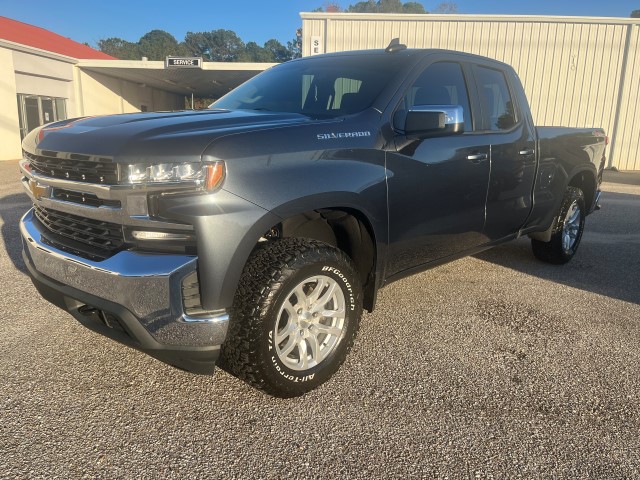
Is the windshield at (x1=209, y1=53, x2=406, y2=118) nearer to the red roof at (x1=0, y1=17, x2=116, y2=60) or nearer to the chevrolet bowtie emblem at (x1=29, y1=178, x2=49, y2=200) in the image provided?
the chevrolet bowtie emblem at (x1=29, y1=178, x2=49, y2=200)

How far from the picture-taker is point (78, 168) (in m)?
2.44

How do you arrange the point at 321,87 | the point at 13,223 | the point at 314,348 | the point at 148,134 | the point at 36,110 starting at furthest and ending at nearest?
the point at 36,110 → the point at 13,223 → the point at 321,87 → the point at 314,348 → the point at 148,134

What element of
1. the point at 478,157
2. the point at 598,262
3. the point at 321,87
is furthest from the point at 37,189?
the point at 598,262

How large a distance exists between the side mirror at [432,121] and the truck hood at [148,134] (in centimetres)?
65

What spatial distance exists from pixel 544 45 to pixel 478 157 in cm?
1535

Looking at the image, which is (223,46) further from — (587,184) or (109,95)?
→ (587,184)

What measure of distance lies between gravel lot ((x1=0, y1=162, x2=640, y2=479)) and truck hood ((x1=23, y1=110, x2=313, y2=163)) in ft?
4.23

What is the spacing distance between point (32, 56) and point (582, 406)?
891 inches

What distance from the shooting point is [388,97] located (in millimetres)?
3146

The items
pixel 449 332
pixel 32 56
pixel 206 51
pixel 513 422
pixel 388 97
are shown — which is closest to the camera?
pixel 513 422

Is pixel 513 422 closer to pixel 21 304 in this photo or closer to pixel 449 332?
pixel 449 332

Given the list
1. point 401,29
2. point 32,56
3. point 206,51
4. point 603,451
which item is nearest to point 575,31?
point 401,29

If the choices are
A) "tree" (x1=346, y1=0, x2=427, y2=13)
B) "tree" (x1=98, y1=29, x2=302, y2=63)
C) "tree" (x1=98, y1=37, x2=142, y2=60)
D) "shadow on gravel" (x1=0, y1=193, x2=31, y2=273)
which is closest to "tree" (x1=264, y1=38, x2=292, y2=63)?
"tree" (x1=98, y1=29, x2=302, y2=63)

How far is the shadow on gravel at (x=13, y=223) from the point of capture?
17.4ft
